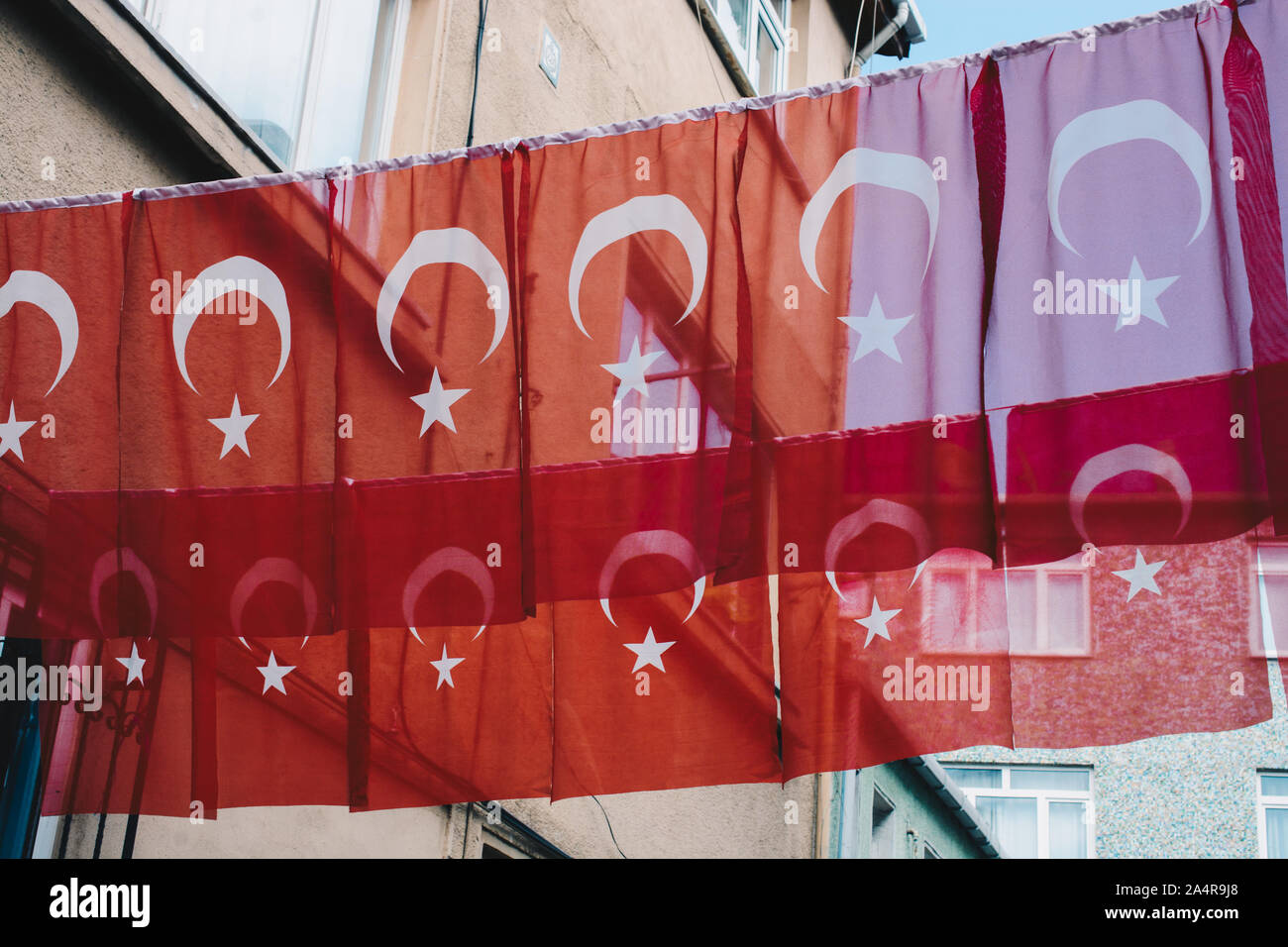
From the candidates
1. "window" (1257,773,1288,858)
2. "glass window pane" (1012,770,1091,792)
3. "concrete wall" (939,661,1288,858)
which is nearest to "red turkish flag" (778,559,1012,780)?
"concrete wall" (939,661,1288,858)

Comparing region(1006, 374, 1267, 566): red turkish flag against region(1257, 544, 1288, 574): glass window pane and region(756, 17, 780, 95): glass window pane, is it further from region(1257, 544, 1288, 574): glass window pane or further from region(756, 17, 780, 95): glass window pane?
region(756, 17, 780, 95): glass window pane

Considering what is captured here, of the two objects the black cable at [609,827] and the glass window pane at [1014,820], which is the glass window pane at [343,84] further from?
the glass window pane at [1014,820]

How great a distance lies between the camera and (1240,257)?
15.0 feet

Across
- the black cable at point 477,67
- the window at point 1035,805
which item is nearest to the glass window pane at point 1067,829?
the window at point 1035,805

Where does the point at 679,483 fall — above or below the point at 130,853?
above

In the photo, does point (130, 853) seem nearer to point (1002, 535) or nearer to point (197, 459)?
point (197, 459)

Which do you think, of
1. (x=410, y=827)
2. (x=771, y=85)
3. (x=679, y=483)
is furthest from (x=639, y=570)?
(x=771, y=85)

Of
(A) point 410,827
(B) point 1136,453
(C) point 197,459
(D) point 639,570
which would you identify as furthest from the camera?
(A) point 410,827

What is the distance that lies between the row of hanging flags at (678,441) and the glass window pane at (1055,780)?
23414 mm

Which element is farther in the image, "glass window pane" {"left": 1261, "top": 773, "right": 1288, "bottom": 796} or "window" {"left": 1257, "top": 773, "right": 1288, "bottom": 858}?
"glass window pane" {"left": 1261, "top": 773, "right": 1288, "bottom": 796}

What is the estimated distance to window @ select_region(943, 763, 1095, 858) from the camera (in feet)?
84.5

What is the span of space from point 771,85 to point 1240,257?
1082cm

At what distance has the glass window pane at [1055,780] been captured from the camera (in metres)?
26.6

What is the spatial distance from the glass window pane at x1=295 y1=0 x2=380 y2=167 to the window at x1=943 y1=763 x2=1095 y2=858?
68.9ft
